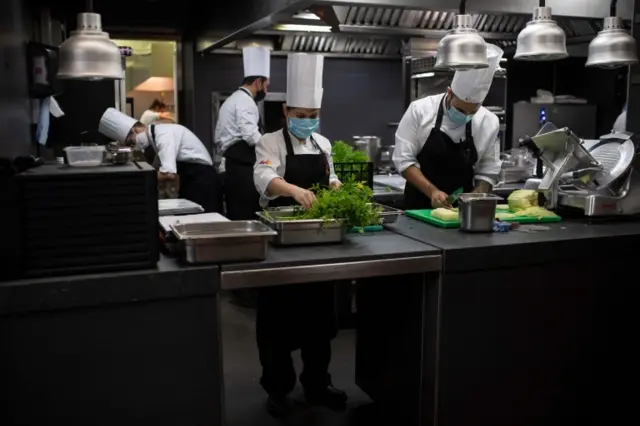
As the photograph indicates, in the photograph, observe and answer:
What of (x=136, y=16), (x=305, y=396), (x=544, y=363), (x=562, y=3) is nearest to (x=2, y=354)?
(x=305, y=396)

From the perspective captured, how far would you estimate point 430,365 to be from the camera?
8.82ft

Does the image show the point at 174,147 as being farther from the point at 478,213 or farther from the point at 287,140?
the point at 478,213

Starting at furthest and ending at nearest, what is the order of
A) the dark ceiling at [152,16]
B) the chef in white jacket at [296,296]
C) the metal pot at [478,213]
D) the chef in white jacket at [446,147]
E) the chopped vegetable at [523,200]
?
the dark ceiling at [152,16] → the chef in white jacket at [446,147] → the chopped vegetable at [523,200] → the chef in white jacket at [296,296] → the metal pot at [478,213]

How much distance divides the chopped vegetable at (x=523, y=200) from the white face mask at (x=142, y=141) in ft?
8.47

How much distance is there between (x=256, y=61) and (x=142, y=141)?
4.70ft

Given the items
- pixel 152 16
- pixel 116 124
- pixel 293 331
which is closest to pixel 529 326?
pixel 293 331

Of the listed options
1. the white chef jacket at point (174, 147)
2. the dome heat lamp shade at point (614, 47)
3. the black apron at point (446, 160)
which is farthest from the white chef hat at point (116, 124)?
the dome heat lamp shade at point (614, 47)

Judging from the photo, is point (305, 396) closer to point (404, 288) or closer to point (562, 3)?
point (404, 288)

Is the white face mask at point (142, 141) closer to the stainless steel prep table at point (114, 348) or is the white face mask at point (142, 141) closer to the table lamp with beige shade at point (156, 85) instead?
the stainless steel prep table at point (114, 348)

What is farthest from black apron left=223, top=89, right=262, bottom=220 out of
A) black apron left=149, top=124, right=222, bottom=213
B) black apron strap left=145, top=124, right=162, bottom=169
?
black apron strap left=145, top=124, right=162, bottom=169

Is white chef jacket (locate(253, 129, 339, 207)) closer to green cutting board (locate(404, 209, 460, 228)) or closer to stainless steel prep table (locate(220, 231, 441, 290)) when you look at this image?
green cutting board (locate(404, 209, 460, 228))

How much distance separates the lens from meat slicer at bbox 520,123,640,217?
3158 millimetres

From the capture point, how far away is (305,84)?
326 cm

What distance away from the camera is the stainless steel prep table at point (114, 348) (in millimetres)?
2072
